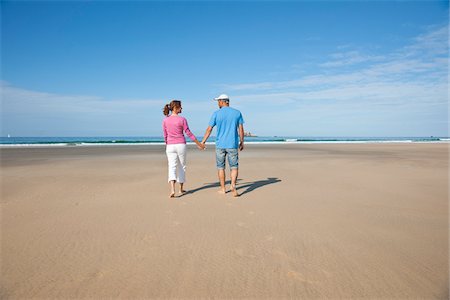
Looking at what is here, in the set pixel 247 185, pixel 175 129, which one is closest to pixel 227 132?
pixel 175 129

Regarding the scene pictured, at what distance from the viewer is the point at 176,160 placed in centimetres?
552

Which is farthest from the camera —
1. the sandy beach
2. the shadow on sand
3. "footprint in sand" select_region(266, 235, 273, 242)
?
the shadow on sand

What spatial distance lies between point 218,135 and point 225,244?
3.08 meters

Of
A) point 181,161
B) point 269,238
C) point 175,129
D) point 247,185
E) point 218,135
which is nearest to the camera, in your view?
point 269,238

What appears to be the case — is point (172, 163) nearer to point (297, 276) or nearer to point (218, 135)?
point (218, 135)

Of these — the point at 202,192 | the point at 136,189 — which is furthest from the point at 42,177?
the point at 202,192

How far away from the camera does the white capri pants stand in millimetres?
5449

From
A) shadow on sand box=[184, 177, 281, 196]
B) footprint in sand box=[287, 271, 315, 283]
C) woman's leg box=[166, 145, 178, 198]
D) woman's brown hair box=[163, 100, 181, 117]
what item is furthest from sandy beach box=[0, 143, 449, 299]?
woman's brown hair box=[163, 100, 181, 117]

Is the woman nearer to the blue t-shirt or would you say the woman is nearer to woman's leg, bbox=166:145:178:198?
woman's leg, bbox=166:145:178:198

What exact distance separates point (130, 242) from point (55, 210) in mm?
2166

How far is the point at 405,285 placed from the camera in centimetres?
216

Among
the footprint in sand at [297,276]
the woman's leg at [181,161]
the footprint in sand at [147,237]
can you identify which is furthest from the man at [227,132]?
the footprint in sand at [297,276]

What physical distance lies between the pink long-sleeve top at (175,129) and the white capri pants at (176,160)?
0.12m

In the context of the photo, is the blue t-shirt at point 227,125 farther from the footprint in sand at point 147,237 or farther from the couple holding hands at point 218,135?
the footprint in sand at point 147,237
